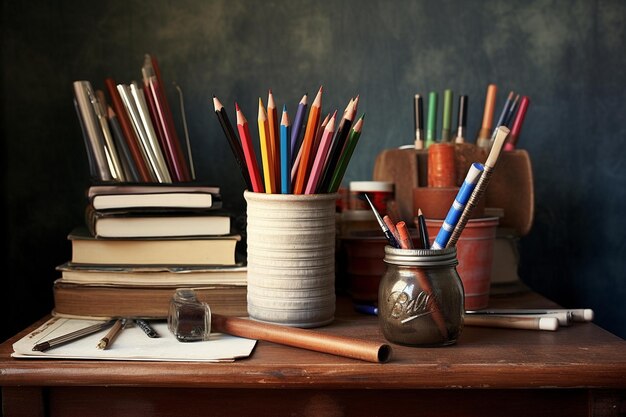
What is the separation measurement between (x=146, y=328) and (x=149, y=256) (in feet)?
0.35

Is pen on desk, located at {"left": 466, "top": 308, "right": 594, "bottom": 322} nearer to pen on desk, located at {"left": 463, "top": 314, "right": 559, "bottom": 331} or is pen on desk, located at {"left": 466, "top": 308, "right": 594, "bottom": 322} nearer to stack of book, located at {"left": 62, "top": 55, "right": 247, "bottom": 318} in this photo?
pen on desk, located at {"left": 463, "top": 314, "right": 559, "bottom": 331}

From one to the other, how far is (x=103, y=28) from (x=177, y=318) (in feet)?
1.98

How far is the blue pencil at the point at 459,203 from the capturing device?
2.42ft

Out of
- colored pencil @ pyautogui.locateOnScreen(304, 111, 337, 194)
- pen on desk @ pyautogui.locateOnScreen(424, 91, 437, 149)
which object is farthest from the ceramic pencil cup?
pen on desk @ pyautogui.locateOnScreen(424, 91, 437, 149)

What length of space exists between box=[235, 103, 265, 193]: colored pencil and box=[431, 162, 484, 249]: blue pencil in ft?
0.73

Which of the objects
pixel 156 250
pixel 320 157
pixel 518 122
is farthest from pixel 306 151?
pixel 518 122

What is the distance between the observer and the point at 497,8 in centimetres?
120

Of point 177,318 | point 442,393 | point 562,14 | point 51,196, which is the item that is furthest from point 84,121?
point 562,14

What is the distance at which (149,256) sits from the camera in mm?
901

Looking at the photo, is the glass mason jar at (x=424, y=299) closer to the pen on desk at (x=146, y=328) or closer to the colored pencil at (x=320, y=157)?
the colored pencil at (x=320, y=157)

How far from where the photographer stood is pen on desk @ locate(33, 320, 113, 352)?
736 mm

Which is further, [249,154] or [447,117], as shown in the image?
[447,117]

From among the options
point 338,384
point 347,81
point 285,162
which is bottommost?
point 338,384

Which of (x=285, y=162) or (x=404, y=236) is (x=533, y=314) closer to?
(x=404, y=236)
